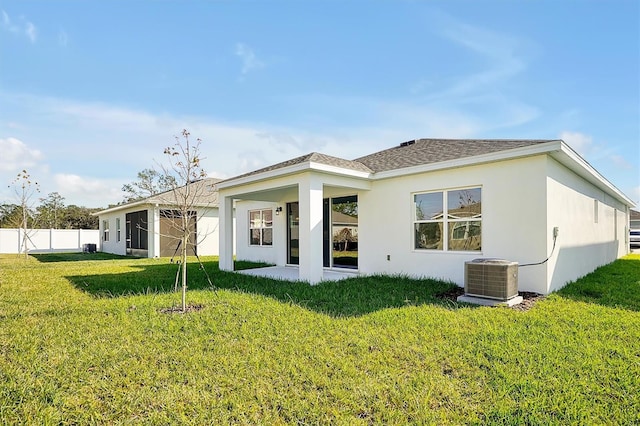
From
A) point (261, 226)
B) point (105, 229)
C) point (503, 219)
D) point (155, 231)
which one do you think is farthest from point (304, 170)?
point (105, 229)

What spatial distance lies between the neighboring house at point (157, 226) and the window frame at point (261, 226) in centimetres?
230

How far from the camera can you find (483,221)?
7512mm

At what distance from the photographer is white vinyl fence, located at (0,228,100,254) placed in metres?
25.7

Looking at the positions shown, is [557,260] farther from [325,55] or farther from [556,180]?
[325,55]

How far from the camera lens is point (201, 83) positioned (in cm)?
1088

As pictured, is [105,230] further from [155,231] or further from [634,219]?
[634,219]

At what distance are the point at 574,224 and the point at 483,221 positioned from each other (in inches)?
123

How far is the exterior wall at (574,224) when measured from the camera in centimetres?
709

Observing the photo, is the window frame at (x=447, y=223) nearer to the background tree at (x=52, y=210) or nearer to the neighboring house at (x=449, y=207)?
the neighboring house at (x=449, y=207)

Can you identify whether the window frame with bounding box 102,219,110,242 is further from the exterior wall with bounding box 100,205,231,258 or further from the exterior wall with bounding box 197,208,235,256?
the exterior wall with bounding box 197,208,235,256

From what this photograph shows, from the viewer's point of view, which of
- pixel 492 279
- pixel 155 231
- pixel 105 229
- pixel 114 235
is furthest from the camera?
pixel 105 229

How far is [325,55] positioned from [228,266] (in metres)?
7.62

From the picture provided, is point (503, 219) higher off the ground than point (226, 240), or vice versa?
point (503, 219)

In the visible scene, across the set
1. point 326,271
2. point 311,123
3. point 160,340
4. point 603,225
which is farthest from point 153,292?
point 603,225
